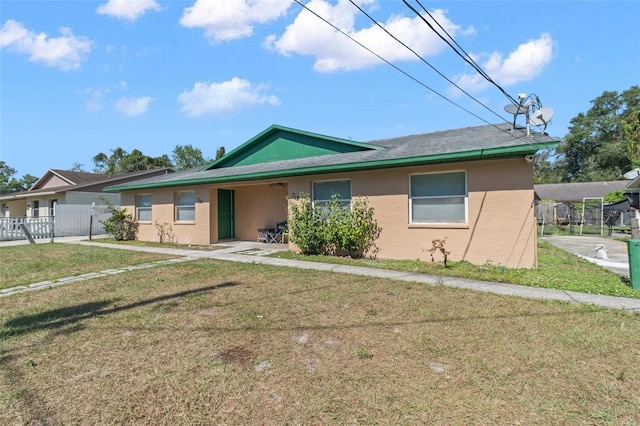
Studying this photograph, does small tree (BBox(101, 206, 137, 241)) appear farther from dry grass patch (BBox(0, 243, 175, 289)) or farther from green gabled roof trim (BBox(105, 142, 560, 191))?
green gabled roof trim (BBox(105, 142, 560, 191))

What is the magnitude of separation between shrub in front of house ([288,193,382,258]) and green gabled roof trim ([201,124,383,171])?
2507 mm

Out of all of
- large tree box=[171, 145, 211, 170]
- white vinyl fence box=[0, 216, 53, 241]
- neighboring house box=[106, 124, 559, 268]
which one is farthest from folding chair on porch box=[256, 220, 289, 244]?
large tree box=[171, 145, 211, 170]

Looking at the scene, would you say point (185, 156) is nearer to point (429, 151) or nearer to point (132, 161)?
point (132, 161)

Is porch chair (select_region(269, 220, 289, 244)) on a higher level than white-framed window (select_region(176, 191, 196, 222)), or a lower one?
lower

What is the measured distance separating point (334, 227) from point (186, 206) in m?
7.41

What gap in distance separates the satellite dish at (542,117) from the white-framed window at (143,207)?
14.8 meters

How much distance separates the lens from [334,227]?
9.45 metres

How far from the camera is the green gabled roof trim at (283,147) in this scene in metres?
11.8

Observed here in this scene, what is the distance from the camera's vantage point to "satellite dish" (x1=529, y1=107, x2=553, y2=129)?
315 inches

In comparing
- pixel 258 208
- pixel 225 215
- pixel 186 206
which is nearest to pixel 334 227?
pixel 258 208

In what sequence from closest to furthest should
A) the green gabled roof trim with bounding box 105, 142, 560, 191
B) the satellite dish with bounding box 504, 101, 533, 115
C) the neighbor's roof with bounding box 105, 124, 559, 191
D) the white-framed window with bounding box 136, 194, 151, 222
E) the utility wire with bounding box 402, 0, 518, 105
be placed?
the utility wire with bounding box 402, 0, 518, 105
the green gabled roof trim with bounding box 105, 142, 560, 191
the neighbor's roof with bounding box 105, 124, 559, 191
the satellite dish with bounding box 504, 101, 533, 115
the white-framed window with bounding box 136, 194, 151, 222

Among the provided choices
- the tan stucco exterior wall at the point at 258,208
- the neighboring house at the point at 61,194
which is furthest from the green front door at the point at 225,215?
the neighboring house at the point at 61,194

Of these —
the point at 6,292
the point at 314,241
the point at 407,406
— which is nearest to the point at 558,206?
the point at 314,241

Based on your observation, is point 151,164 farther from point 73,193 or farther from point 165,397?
point 165,397
